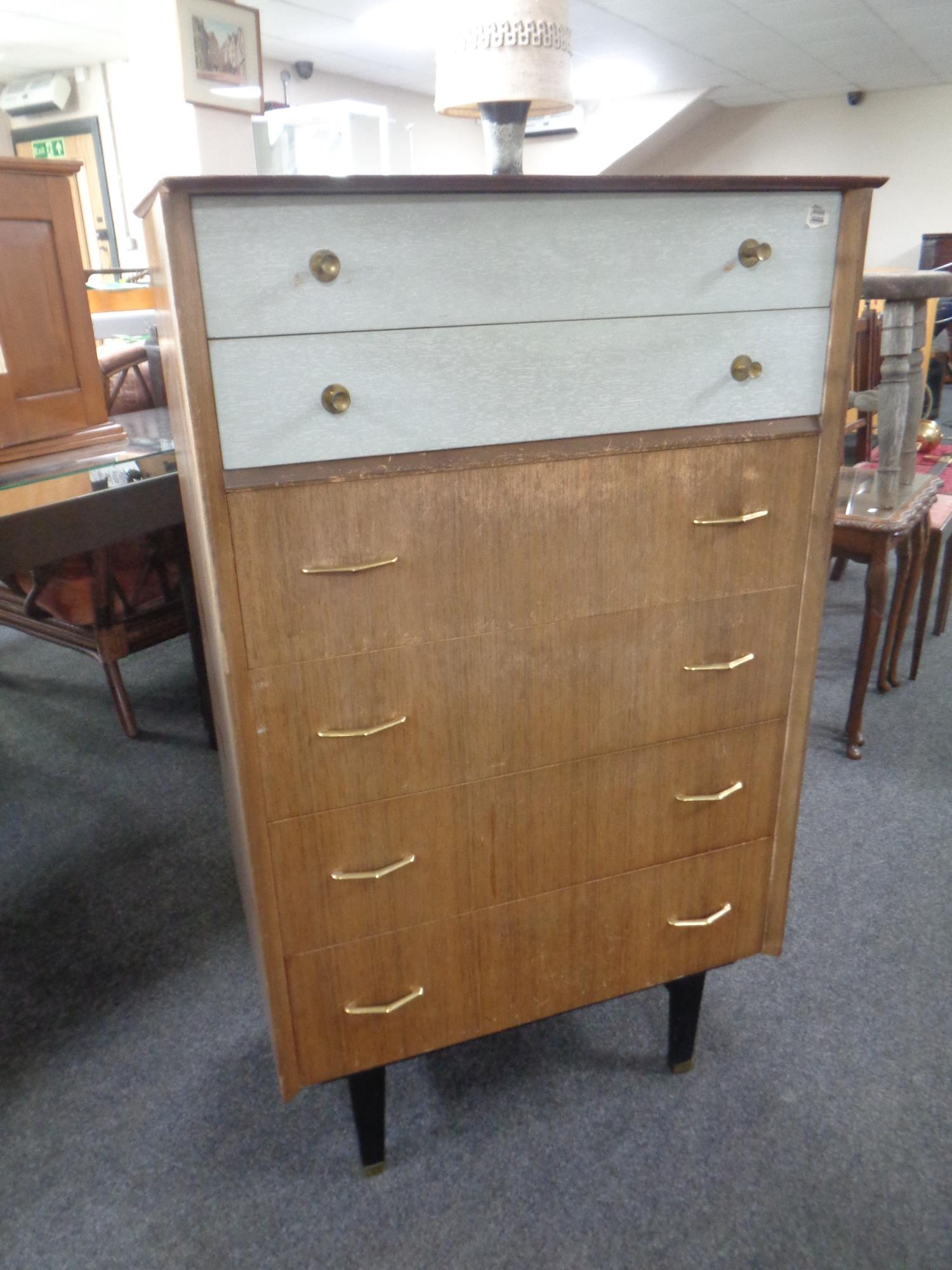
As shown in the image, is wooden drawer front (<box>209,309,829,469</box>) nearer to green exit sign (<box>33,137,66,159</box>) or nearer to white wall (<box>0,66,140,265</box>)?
white wall (<box>0,66,140,265</box>)

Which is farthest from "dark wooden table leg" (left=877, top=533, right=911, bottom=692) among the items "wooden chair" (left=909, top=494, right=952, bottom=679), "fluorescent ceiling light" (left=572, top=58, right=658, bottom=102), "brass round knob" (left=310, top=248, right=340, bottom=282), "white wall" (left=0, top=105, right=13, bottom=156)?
"white wall" (left=0, top=105, right=13, bottom=156)

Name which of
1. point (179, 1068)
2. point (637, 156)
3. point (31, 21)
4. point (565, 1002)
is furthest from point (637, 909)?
point (637, 156)

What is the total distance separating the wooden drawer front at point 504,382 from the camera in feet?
2.63

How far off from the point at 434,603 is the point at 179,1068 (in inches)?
36.3

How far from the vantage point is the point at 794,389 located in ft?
3.20

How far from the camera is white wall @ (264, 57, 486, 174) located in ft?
25.1

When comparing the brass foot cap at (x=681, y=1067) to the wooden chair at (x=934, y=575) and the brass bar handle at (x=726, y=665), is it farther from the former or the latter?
the wooden chair at (x=934, y=575)

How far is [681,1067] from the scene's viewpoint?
1339 mm

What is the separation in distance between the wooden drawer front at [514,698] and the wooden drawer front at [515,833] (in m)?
0.02

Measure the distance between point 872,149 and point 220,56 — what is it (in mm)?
10227

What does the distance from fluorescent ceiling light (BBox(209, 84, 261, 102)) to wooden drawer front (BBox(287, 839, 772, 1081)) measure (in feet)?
3.58

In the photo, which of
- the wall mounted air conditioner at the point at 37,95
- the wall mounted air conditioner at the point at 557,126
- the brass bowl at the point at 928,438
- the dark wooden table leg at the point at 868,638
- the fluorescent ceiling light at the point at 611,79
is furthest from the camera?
the wall mounted air conditioner at the point at 557,126

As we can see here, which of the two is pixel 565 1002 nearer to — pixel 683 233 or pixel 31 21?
pixel 683 233

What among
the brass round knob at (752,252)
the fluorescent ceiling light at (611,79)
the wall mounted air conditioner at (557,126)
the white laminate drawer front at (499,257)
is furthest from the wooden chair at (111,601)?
the wall mounted air conditioner at (557,126)
